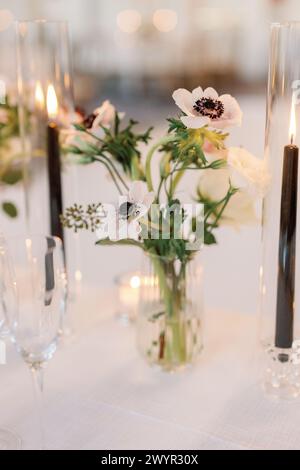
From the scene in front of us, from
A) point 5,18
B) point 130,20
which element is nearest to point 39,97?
point 5,18

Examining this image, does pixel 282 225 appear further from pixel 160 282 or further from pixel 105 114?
pixel 105 114

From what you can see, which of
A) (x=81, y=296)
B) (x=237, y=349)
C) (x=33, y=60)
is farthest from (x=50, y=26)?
(x=237, y=349)

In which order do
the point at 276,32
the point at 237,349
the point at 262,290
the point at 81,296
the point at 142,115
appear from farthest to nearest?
1. the point at 142,115
2. the point at 81,296
3. the point at 237,349
4. the point at 262,290
5. the point at 276,32

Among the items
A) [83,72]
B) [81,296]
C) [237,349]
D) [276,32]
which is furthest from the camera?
[83,72]

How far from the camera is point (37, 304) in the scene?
2.49 feet

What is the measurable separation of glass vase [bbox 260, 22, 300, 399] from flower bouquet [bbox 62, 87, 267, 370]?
4 cm

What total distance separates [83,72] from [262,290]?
5.82m

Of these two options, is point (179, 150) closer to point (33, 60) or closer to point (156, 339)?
point (156, 339)

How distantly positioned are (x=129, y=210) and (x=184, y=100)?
16cm

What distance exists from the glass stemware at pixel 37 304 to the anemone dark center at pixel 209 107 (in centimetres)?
25

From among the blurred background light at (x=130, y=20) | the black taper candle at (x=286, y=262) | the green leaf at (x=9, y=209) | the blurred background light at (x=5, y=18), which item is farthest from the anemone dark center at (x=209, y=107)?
the blurred background light at (x=130, y=20)

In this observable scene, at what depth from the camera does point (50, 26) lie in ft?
3.45

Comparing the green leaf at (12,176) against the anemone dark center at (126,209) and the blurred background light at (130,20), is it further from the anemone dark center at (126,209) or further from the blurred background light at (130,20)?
the blurred background light at (130,20)

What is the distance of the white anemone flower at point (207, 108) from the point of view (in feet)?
2.45
